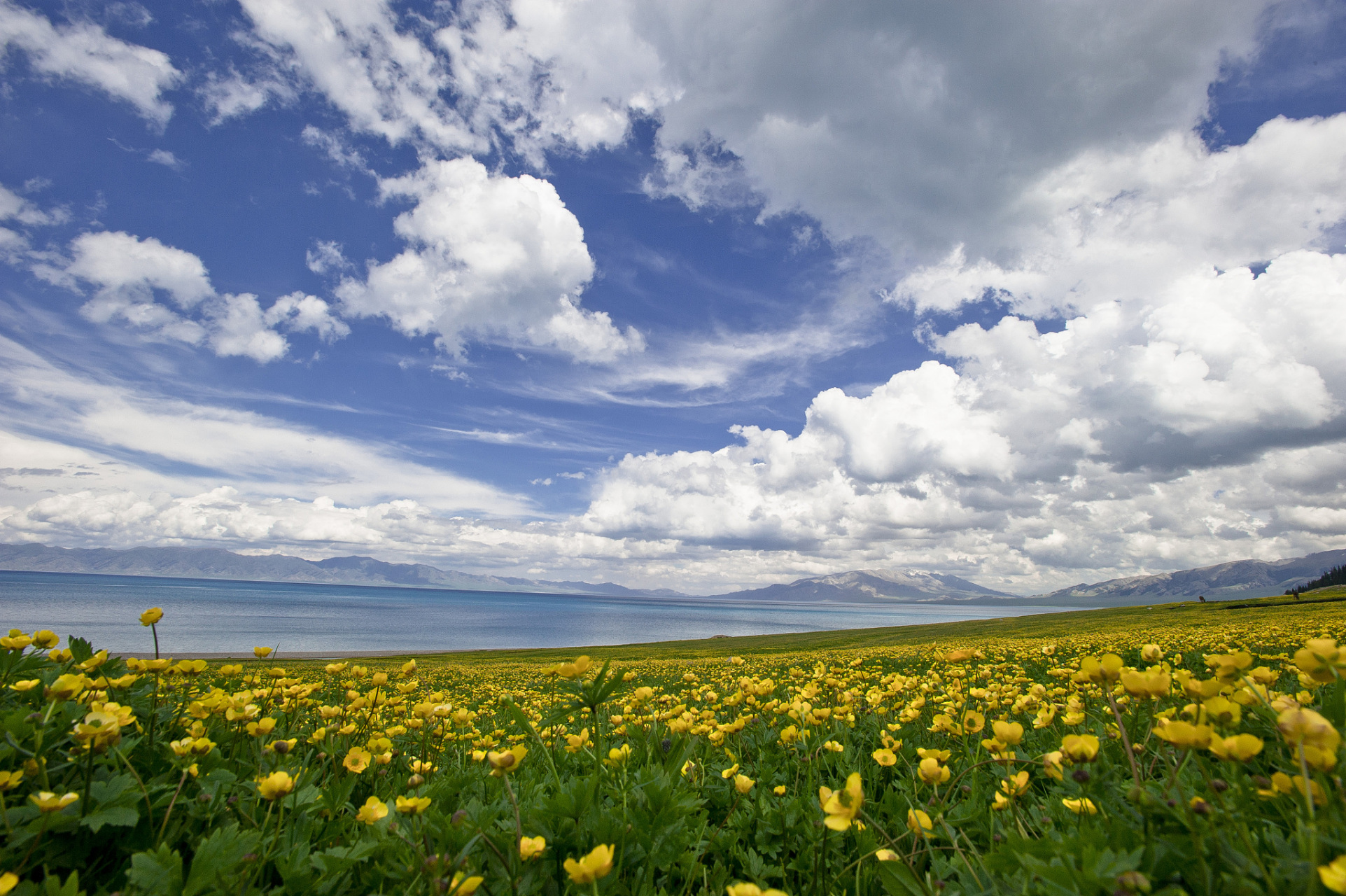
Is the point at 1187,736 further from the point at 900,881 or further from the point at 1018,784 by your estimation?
the point at 900,881

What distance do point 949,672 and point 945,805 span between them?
434 cm

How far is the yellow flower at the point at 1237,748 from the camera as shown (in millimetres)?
1653

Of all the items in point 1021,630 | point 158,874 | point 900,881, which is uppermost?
point 158,874

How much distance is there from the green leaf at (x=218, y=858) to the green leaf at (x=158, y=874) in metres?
0.04

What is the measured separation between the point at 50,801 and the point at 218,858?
21.2 inches

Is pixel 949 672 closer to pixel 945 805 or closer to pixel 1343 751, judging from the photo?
pixel 945 805

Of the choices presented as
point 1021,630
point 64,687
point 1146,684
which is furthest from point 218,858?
point 1021,630

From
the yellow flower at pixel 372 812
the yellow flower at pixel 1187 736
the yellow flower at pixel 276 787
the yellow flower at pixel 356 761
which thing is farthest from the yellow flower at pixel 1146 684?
the yellow flower at pixel 356 761

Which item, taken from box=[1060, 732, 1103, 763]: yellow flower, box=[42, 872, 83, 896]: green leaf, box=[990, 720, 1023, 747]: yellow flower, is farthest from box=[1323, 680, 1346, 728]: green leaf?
box=[42, 872, 83, 896]: green leaf

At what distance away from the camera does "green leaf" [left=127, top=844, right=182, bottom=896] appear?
6.26ft

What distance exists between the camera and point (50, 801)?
6.13ft

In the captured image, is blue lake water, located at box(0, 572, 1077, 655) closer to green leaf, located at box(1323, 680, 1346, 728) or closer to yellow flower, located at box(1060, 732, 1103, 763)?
yellow flower, located at box(1060, 732, 1103, 763)

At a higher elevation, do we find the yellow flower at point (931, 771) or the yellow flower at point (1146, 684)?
the yellow flower at point (1146, 684)

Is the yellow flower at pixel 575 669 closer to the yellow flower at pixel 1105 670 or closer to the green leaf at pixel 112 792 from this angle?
the green leaf at pixel 112 792
